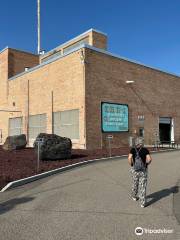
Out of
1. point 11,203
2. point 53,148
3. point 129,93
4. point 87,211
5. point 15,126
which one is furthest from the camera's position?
point 15,126

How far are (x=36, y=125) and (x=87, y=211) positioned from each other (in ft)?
81.0

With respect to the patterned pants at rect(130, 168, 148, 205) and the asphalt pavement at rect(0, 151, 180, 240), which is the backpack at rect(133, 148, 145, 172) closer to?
the patterned pants at rect(130, 168, 148, 205)

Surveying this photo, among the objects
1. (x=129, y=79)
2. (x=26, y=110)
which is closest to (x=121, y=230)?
(x=129, y=79)

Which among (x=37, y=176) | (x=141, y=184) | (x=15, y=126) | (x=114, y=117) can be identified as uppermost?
(x=114, y=117)

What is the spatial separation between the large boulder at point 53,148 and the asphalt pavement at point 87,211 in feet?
16.4

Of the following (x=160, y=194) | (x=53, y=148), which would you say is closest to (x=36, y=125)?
(x=53, y=148)

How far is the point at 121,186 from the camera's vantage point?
1010 centimetres

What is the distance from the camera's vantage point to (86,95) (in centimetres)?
2473

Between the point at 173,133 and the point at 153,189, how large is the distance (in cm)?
2731

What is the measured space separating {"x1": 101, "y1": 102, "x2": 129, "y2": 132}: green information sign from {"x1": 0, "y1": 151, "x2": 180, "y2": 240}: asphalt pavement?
15102mm

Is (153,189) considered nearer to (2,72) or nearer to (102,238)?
(102,238)

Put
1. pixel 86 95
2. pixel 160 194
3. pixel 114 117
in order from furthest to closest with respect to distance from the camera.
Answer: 1. pixel 114 117
2. pixel 86 95
3. pixel 160 194

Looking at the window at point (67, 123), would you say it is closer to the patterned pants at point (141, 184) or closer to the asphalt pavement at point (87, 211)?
the asphalt pavement at point (87, 211)

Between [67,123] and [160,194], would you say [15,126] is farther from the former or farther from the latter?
[160,194]
